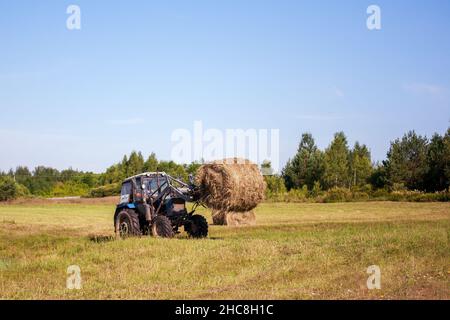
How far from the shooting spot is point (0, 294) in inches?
400

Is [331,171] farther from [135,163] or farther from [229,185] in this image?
[229,185]

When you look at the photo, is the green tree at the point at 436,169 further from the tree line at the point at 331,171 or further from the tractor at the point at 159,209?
the tractor at the point at 159,209

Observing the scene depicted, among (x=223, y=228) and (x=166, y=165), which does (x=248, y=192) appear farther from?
(x=166, y=165)

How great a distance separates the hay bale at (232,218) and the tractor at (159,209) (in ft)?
9.49

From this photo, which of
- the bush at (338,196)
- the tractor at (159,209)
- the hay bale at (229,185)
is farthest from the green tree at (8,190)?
the tractor at (159,209)

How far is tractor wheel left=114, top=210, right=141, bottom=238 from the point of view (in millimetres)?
18406

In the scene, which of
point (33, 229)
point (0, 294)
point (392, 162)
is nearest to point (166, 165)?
point (392, 162)

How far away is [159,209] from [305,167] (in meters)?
40.6

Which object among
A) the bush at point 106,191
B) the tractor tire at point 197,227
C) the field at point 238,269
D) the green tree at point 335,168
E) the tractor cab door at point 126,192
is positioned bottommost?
the field at point 238,269

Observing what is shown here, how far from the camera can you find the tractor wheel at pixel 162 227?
1752 centimetres

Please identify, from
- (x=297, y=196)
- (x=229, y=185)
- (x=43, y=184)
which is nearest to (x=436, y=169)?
(x=297, y=196)

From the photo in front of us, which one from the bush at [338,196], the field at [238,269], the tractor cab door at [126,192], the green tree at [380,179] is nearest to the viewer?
the field at [238,269]

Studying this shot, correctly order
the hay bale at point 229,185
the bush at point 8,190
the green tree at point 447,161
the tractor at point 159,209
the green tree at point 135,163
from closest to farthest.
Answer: the tractor at point 159,209, the hay bale at point 229,185, the green tree at point 447,161, the bush at point 8,190, the green tree at point 135,163

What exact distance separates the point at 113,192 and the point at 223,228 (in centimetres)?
3608
